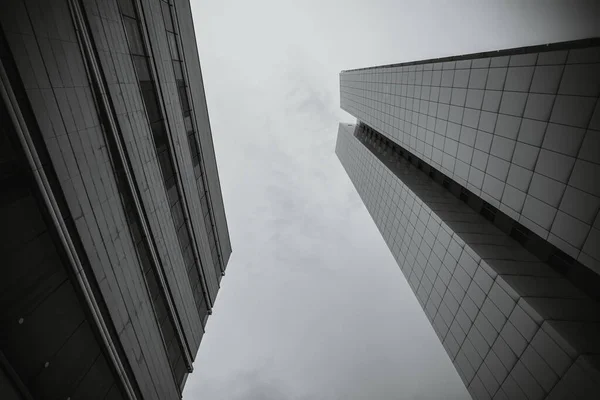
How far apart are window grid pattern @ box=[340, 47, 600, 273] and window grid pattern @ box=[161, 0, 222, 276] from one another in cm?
2004

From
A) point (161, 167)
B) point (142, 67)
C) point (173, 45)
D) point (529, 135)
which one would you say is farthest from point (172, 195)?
point (529, 135)

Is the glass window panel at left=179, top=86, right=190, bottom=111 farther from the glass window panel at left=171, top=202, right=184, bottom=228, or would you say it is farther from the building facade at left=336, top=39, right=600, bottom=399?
the building facade at left=336, top=39, right=600, bottom=399

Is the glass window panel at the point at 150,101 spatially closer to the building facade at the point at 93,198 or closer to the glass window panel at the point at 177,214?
the building facade at the point at 93,198

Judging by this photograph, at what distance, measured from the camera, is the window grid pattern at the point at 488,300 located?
14.3 metres

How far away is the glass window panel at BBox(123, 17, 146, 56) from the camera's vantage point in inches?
579

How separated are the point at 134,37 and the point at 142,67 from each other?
1450 millimetres

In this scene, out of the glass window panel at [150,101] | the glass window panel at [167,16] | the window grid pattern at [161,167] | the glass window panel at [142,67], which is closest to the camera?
the window grid pattern at [161,167]

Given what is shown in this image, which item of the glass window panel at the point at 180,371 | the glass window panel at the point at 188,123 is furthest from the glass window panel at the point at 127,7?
the glass window panel at the point at 180,371

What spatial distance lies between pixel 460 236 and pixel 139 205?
69.6ft

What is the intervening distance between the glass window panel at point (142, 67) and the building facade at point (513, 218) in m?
20.2

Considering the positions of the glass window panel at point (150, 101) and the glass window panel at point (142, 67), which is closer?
the glass window panel at point (142, 67)

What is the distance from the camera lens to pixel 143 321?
637 inches

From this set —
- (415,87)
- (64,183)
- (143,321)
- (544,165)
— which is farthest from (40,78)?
(415,87)

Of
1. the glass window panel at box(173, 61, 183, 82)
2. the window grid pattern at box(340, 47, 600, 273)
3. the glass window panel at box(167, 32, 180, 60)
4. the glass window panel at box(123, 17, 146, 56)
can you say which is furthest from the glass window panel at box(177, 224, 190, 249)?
the window grid pattern at box(340, 47, 600, 273)
